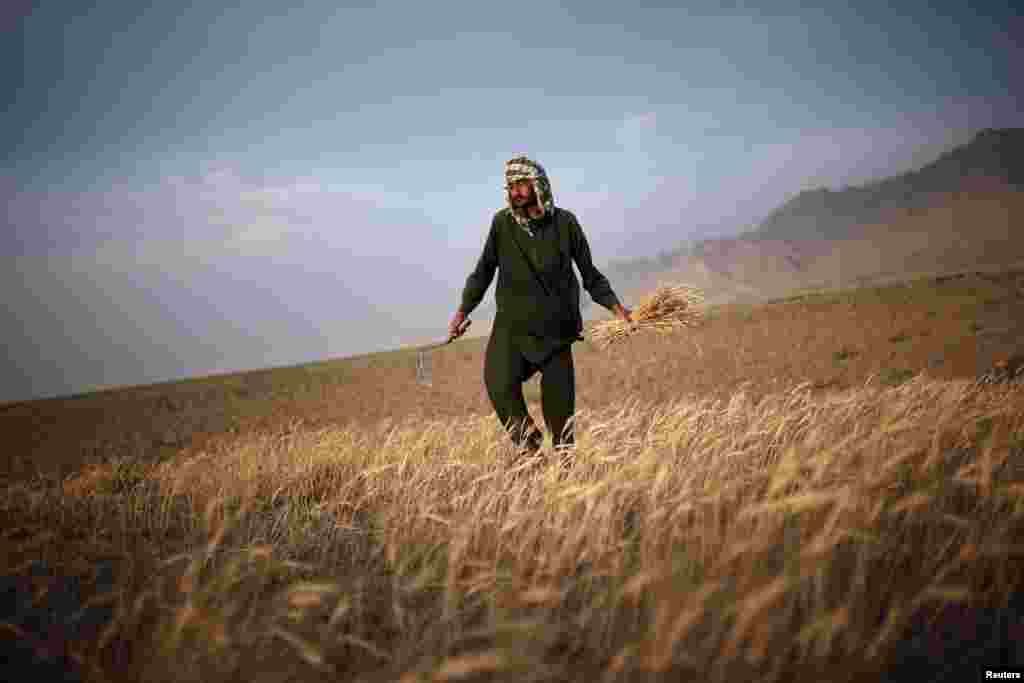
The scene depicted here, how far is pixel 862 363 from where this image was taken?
16.0 meters

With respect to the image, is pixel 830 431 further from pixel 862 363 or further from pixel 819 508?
pixel 862 363

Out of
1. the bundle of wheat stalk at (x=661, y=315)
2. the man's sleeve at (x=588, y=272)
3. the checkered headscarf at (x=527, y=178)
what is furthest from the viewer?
the bundle of wheat stalk at (x=661, y=315)

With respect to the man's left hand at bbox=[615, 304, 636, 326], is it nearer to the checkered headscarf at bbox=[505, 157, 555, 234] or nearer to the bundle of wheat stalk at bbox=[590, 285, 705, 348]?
the bundle of wheat stalk at bbox=[590, 285, 705, 348]

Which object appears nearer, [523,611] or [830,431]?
[523,611]

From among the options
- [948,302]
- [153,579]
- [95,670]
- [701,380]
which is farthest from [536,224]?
[948,302]

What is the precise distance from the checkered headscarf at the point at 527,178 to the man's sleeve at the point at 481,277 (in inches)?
8.6

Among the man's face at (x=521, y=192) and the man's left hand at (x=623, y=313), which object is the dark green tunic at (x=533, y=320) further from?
the man's left hand at (x=623, y=313)

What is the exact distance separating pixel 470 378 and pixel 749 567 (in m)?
22.3

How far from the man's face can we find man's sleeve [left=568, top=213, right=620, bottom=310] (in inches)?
17.3

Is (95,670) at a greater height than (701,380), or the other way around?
(95,670)

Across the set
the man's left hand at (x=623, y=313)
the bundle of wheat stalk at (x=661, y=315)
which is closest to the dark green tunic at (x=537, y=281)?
the man's left hand at (x=623, y=313)

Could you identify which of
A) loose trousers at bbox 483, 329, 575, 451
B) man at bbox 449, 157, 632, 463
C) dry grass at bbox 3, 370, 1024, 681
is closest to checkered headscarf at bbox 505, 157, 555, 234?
man at bbox 449, 157, 632, 463

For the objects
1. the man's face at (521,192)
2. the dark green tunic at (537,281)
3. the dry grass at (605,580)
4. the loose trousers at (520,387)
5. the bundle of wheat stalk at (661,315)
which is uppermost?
the man's face at (521,192)

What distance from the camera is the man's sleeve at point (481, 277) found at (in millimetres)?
3879
